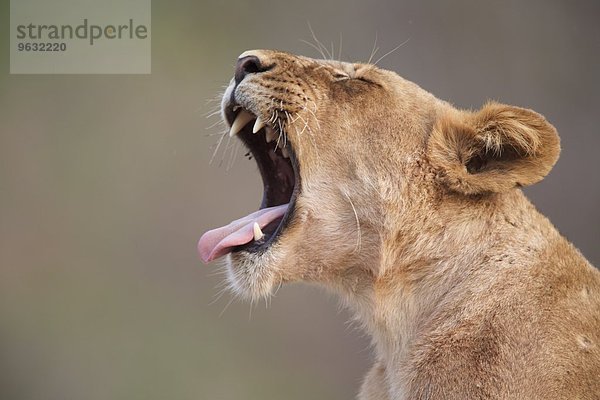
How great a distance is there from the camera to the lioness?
300cm

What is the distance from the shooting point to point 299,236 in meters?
3.36

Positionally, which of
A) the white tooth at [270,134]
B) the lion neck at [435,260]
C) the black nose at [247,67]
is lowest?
the lion neck at [435,260]

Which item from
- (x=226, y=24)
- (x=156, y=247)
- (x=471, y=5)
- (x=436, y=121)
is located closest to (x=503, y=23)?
(x=471, y=5)

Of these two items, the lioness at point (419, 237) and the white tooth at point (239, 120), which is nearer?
the lioness at point (419, 237)

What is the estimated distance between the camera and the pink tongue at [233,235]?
11.2ft

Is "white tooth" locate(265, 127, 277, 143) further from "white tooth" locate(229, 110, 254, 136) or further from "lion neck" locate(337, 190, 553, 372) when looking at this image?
"lion neck" locate(337, 190, 553, 372)

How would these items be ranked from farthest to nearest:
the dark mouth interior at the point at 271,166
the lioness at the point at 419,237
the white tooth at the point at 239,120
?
the dark mouth interior at the point at 271,166 < the white tooth at the point at 239,120 < the lioness at the point at 419,237

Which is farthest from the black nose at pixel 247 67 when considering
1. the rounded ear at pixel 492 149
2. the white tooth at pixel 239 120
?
the rounded ear at pixel 492 149

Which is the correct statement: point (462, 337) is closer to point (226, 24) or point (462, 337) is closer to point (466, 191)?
point (466, 191)

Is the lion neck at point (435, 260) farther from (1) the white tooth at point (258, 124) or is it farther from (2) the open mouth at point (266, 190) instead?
(1) the white tooth at point (258, 124)

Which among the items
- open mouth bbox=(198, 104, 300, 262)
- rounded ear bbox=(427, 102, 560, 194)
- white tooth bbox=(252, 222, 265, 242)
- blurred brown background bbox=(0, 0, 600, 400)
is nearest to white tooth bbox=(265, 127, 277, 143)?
open mouth bbox=(198, 104, 300, 262)

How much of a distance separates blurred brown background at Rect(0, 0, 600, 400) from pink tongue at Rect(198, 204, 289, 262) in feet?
13.0

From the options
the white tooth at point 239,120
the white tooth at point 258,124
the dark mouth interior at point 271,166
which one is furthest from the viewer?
the dark mouth interior at point 271,166

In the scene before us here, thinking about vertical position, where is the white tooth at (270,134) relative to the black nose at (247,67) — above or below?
below
